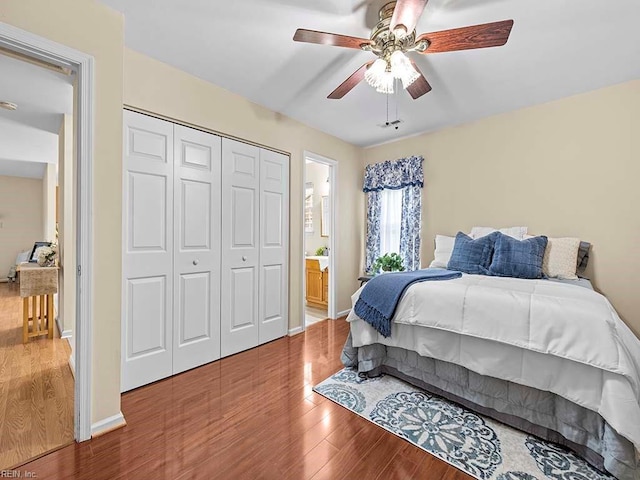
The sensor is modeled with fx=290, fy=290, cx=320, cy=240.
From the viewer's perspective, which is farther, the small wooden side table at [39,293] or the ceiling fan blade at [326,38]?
the small wooden side table at [39,293]

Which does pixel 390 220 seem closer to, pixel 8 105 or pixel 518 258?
pixel 518 258

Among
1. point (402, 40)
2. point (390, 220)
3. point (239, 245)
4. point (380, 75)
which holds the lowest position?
point (239, 245)

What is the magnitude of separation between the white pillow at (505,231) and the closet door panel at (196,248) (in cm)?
272

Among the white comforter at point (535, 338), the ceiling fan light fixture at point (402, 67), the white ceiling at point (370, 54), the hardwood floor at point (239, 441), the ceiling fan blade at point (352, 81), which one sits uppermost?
the white ceiling at point (370, 54)

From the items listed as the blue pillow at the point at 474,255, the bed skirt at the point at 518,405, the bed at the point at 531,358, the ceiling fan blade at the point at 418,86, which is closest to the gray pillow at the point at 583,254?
the blue pillow at the point at 474,255

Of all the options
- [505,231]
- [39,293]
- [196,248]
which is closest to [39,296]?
[39,293]

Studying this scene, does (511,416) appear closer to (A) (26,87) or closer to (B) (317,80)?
(B) (317,80)

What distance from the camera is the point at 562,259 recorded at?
104 inches

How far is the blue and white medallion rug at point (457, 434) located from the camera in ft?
4.83

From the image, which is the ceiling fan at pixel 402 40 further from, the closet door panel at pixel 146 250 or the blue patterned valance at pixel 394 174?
the blue patterned valance at pixel 394 174

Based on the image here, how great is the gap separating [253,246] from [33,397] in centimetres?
198

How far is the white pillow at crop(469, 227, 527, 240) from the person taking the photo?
2947 mm

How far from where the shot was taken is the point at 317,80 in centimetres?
259

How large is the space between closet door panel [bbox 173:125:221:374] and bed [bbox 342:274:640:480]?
1.44m
